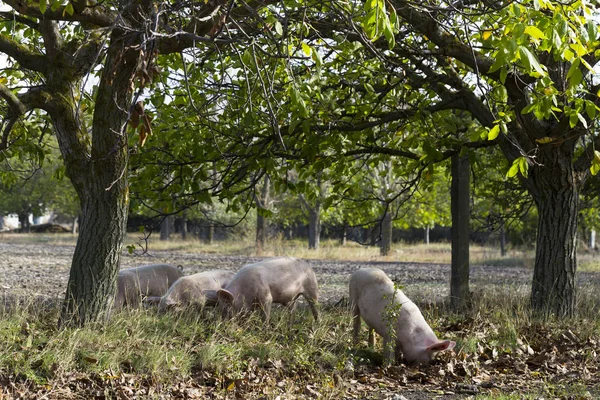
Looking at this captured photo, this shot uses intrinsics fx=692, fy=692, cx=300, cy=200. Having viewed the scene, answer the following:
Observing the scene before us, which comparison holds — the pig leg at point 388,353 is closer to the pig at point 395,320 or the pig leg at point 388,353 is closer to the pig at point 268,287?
the pig at point 395,320

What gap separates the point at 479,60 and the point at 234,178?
3.78 metres

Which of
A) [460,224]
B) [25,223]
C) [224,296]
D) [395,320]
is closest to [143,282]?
[224,296]

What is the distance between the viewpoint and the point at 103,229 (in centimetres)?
728

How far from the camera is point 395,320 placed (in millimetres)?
7344

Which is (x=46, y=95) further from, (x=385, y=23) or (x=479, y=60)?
(x=479, y=60)

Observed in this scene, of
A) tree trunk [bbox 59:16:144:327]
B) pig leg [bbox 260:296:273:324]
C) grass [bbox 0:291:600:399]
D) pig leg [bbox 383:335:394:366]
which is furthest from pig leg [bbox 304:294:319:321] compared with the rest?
tree trunk [bbox 59:16:144:327]

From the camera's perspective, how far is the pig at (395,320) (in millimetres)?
7402

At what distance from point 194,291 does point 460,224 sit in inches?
191

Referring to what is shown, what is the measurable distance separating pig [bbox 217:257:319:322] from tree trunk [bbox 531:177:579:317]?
3.31 metres

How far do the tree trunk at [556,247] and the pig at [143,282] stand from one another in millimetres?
5483

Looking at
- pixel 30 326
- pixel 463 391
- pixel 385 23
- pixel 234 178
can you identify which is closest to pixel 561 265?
pixel 463 391

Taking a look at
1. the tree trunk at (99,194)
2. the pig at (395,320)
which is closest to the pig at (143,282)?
the tree trunk at (99,194)

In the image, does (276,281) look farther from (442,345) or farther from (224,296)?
(442,345)

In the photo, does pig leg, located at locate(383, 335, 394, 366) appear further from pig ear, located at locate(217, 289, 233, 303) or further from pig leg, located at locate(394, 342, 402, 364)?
pig ear, located at locate(217, 289, 233, 303)
